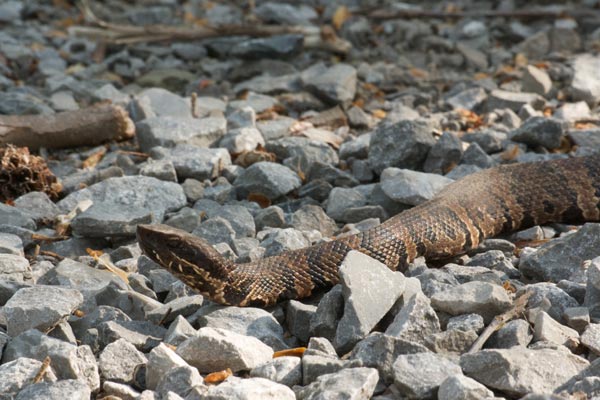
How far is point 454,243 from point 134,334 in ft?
8.09

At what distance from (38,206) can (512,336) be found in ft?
12.7

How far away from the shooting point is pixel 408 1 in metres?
13.0

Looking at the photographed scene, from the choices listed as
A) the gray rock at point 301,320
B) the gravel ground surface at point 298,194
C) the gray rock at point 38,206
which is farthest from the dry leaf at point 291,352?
the gray rock at point 38,206

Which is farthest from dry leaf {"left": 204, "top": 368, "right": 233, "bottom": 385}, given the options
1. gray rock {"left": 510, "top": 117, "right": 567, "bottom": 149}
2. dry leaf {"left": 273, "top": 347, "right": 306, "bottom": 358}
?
gray rock {"left": 510, "top": 117, "right": 567, "bottom": 149}

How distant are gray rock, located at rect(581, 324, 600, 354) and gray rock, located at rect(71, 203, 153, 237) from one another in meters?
3.05

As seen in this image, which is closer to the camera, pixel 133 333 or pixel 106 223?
pixel 133 333

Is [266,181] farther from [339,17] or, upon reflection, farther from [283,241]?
[339,17]

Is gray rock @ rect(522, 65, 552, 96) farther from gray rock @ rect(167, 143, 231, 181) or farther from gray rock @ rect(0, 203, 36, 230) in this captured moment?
gray rock @ rect(0, 203, 36, 230)

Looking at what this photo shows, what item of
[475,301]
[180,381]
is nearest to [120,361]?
[180,381]

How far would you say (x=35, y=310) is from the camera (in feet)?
15.2

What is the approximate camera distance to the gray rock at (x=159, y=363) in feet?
13.9

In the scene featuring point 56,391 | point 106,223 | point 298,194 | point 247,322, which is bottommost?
point 298,194

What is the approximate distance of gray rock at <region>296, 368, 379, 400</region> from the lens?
3.88 metres

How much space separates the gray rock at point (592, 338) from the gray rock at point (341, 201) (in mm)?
2514
